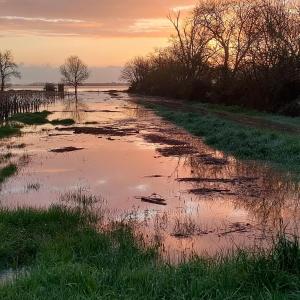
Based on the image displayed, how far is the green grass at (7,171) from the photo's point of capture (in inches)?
682

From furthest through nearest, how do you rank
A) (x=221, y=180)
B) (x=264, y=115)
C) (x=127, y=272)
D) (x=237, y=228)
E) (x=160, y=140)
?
(x=264, y=115), (x=160, y=140), (x=221, y=180), (x=237, y=228), (x=127, y=272)

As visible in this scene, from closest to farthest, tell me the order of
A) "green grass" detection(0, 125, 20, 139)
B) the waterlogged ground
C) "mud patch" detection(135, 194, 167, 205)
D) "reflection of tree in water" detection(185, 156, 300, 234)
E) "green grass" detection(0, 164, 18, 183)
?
the waterlogged ground < "reflection of tree in water" detection(185, 156, 300, 234) < "mud patch" detection(135, 194, 167, 205) < "green grass" detection(0, 164, 18, 183) < "green grass" detection(0, 125, 20, 139)

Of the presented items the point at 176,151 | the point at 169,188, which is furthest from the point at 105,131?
the point at 169,188

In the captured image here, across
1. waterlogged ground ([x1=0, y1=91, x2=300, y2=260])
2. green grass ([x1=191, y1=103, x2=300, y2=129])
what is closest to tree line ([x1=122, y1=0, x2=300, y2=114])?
green grass ([x1=191, y1=103, x2=300, y2=129])

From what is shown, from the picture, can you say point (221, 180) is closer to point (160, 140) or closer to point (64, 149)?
point (64, 149)

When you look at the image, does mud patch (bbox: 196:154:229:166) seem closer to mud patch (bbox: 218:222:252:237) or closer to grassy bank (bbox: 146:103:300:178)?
grassy bank (bbox: 146:103:300:178)

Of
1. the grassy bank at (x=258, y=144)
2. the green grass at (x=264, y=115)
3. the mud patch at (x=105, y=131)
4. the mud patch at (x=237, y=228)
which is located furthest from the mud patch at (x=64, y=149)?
the mud patch at (x=237, y=228)

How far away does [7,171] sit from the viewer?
18.3 metres

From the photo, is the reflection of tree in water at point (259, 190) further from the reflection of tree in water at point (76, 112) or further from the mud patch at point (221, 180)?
the reflection of tree in water at point (76, 112)

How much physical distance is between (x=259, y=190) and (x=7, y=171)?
9043 mm

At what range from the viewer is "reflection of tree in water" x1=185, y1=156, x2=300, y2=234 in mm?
12047

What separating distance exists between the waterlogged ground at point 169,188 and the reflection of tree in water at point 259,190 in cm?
2

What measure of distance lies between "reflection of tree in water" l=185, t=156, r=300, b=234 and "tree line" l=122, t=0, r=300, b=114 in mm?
21342

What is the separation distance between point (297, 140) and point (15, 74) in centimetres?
10277
